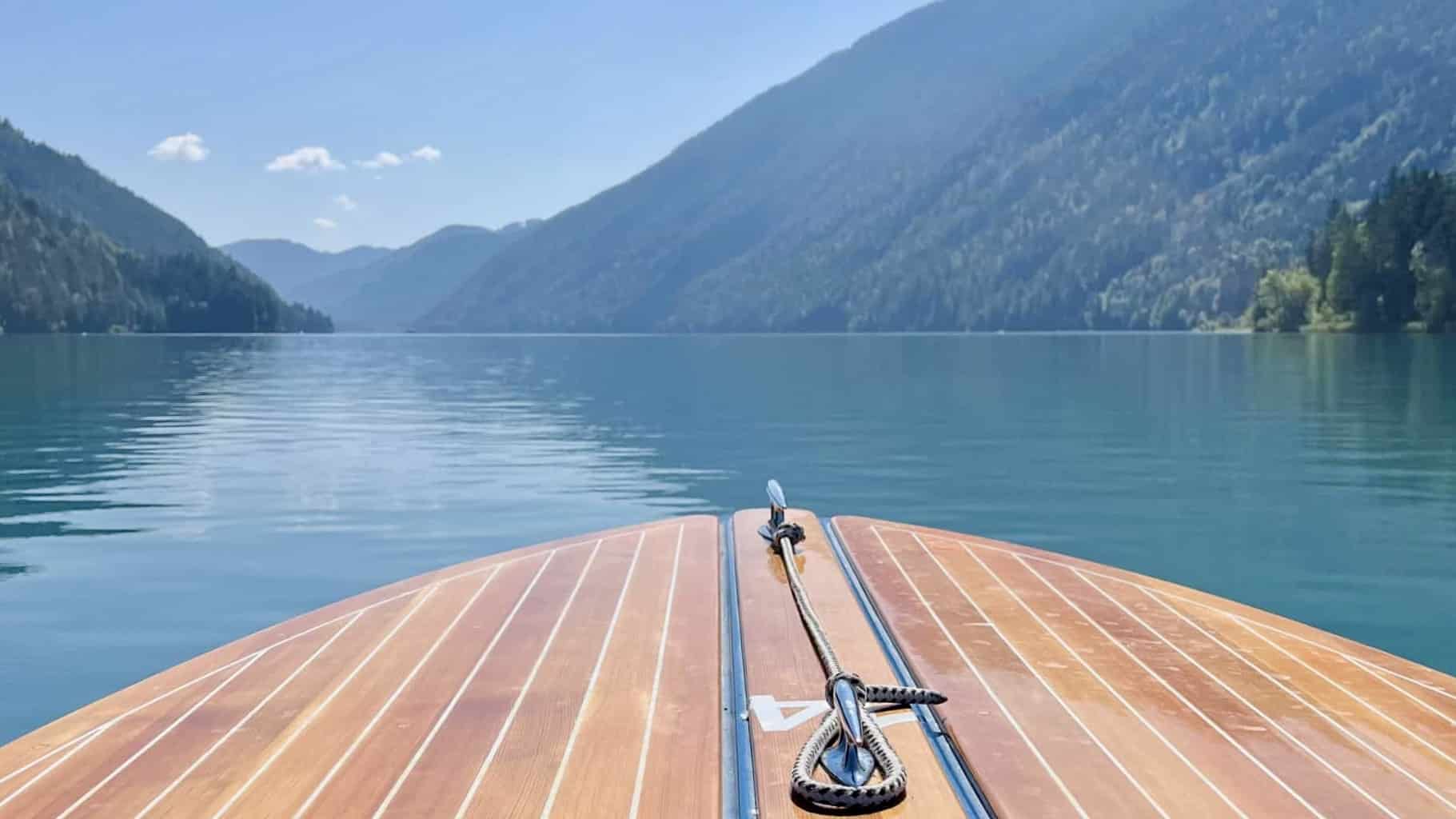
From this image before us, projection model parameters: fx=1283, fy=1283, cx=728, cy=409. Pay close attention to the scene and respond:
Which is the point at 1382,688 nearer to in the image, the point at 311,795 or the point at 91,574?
the point at 311,795

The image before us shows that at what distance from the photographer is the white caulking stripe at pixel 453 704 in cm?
456

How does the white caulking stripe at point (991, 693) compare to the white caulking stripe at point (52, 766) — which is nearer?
the white caulking stripe at point (991, 693)

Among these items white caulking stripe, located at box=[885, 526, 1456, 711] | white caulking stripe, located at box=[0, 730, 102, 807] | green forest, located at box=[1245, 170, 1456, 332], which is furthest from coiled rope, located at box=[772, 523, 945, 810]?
green forest, located at box=[1245, 170, 1456, 332]

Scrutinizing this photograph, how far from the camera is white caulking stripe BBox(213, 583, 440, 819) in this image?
461 centimetres

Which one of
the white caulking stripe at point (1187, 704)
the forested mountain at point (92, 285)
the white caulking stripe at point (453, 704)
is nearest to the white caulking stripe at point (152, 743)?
the white caulking stripe at point (453, 704)

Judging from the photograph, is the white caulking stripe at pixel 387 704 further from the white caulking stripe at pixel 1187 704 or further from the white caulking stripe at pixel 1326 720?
the white caulking stripe at pixel 1326 720

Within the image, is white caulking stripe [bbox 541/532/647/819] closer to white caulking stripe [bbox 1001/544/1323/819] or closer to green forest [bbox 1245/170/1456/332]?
white caulking stripe [bbox 1001/544/1323/819]

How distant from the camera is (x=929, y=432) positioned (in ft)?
93.2

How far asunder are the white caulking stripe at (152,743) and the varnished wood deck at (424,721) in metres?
0.01

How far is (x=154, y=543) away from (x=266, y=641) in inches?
346

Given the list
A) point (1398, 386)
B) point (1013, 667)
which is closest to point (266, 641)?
point (1013, 667)

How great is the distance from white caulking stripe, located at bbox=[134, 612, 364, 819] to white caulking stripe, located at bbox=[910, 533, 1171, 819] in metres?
3.50

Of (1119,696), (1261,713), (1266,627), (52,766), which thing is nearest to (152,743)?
(52,766)

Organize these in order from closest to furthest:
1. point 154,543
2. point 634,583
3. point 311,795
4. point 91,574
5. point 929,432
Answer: point 311,795 → point 634,583 → point 91,574 → point 154,543 → point 929,432
